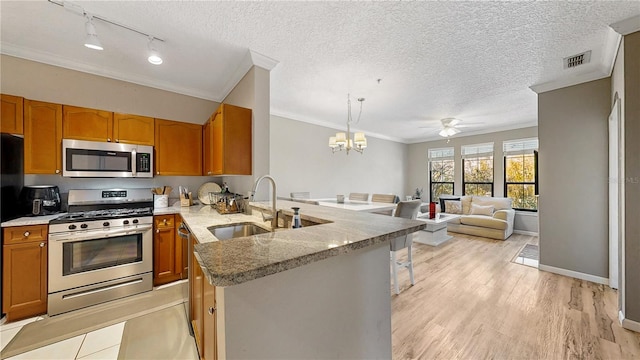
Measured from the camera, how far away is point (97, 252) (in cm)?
237

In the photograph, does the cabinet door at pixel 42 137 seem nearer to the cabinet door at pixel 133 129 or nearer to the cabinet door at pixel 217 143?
the cabinet door at pixel 133 129

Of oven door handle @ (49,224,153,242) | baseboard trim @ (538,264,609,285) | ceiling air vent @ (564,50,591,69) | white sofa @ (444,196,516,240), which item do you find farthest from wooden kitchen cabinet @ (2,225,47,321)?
white sofa @ (444,196,516,240)

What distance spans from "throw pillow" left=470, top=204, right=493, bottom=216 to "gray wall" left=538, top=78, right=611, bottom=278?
7.38 feet

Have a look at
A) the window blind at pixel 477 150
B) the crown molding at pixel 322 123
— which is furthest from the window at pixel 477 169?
the crown molding at pixel 322 123

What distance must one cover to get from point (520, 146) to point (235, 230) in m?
7.08

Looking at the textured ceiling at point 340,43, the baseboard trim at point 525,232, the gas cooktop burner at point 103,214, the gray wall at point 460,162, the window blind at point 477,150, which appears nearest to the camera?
the textured ceiling at point 340,43

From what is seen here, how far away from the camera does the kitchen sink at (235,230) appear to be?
1.90 meters

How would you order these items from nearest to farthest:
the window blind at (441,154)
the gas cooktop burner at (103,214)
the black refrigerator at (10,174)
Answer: the black refrigerator at (10,174) < the gas cooktop burner at (103,214) < the window blind at (441,154)

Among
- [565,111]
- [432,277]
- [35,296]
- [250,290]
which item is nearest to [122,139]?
[35,296]

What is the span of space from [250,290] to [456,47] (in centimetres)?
291

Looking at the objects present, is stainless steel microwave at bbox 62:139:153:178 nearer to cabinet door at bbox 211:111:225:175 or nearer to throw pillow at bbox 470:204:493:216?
cabinet door at bbox 211:111:225:175

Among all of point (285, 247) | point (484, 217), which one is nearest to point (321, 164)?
point (484, 217)

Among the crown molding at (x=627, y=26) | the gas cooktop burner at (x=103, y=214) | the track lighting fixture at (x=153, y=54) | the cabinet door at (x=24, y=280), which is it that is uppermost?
the crown molding at (x=627, y=26)

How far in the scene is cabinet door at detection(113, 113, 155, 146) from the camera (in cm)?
279
